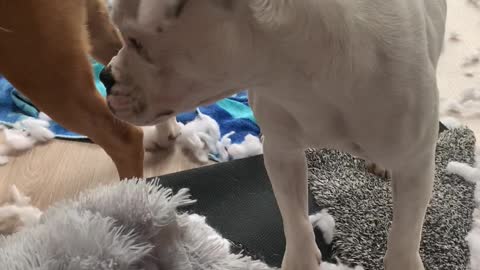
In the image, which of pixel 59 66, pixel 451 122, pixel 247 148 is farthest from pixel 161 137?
pixel 451 122

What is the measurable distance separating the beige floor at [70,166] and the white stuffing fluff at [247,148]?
103 millimetres

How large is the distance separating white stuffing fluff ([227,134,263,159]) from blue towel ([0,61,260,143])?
1.6 inches

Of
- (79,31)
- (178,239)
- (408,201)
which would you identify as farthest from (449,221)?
(79,31)

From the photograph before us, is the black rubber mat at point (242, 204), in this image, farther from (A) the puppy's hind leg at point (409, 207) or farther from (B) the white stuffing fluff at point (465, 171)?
(B) the white stuffing fluff at point (465, 171)

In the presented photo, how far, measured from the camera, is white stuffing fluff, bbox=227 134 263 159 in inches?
61.1

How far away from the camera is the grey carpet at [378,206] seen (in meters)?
1.24

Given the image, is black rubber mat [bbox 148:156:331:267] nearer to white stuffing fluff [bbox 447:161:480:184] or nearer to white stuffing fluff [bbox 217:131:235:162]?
white stuffing fluff [bbox 217:131:235:162]

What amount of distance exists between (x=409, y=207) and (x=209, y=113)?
823 mm

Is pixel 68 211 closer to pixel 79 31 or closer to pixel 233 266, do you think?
pixel 233 266

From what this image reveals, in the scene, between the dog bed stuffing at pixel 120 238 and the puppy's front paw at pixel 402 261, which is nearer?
the dog bed stuffing at pixel 120 238

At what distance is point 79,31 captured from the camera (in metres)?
1.21

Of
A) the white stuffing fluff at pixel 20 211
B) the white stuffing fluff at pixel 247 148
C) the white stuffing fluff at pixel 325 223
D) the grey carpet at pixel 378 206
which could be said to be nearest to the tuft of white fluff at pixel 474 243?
the grey carpet at pixel 378 206

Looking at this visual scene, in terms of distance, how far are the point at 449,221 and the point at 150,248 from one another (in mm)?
653

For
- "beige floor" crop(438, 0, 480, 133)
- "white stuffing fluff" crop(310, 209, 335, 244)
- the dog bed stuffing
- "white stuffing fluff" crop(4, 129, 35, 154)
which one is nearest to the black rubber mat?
"white stuffing fluff" crop(310, 209, 335, 244)
